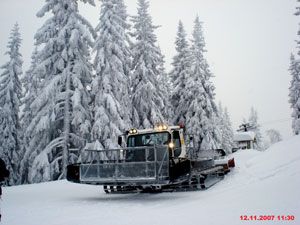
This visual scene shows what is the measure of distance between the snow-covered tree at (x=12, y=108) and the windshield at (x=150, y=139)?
2020cm

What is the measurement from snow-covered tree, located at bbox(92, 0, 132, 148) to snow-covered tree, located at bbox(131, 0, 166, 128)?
184 centimetres

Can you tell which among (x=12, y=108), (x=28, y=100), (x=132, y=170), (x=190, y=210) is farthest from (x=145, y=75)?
(x=190, y=210)

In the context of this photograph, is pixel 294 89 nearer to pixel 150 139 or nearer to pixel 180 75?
pixel 180 75

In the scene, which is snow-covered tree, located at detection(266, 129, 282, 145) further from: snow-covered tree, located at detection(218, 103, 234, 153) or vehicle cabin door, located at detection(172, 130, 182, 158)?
vehicle cabin door, located at detection(172, 130, 182, 158)

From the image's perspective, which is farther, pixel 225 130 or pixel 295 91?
pixel 225 130

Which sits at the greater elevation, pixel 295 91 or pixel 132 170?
pixel 295 91

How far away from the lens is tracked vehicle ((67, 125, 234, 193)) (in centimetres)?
826

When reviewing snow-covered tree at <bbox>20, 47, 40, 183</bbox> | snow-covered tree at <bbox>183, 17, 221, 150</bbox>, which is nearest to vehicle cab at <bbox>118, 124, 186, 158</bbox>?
snow-covered tree at <bbox>20, 47, 40, 183</bbox>

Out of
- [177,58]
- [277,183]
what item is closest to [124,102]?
[177,58]

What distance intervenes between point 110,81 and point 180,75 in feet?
41.6

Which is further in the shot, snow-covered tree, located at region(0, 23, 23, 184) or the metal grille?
snow-covered tree, located at region(0, 23, 23, 184)

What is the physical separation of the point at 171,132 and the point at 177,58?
76.7 feet

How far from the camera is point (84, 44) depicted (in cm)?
1905

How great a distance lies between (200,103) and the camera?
92.5 ft
